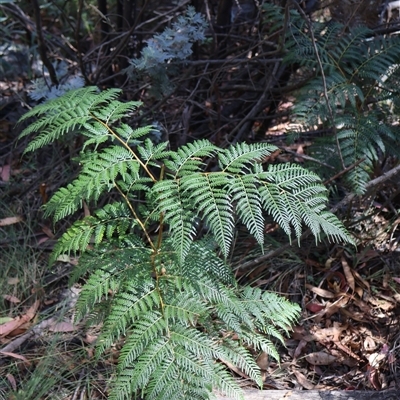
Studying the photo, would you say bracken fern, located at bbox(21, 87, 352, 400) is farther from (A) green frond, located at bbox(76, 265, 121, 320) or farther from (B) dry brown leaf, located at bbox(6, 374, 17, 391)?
(B) dry brown leaf, located at bbox(6, 374, 17, 391)

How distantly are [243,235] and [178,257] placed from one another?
4.79ft

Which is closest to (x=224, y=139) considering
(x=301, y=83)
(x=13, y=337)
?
(x=301, y=83)

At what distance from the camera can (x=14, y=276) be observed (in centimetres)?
335

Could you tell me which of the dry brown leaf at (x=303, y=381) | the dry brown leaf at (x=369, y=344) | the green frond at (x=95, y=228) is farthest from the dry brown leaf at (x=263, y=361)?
the green frond at (x=95, y=228)

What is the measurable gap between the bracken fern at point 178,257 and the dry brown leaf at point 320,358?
2.21ft

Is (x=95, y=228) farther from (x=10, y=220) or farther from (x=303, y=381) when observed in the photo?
(x=10, y=220)

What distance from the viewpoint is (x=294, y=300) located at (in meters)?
3.15

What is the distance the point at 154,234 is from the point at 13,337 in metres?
0.92

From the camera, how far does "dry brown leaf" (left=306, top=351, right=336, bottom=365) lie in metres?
2.90

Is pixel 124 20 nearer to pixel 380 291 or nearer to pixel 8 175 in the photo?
pixel 8 175

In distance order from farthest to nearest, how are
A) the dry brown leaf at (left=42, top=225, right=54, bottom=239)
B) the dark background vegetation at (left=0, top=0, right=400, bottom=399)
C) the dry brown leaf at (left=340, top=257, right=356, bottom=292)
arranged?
1. the dry brown leaf at (left=42, top=225, right=54, bottom=239)
2. the dry brown leaf at (left=340, top=257, right=356, bottom=292)
3. the dark background vegetation at (left=0, top=0, right=400, bottom=399)

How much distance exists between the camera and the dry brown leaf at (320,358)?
290 cm

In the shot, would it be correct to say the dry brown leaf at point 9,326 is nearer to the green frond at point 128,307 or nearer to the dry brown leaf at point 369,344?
the green frond at point 128,307

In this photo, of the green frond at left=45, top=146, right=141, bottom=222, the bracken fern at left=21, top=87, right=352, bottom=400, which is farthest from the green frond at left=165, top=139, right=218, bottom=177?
the green frond at left=45, top=146, right=141, bottom=222
